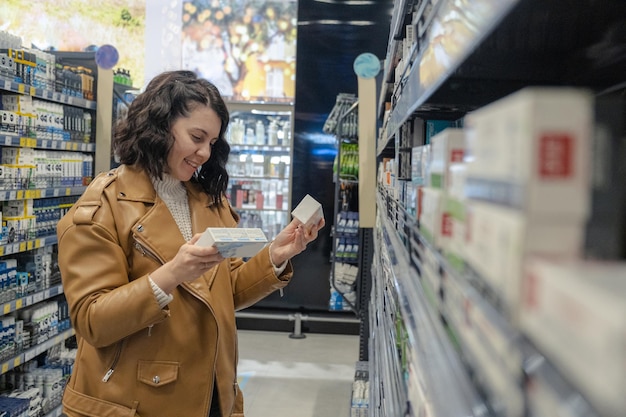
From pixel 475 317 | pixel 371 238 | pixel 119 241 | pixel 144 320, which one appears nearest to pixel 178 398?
pixel 144 320

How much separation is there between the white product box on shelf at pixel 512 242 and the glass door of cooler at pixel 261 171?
21.0 ft

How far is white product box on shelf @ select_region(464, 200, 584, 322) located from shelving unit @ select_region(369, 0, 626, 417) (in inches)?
0.7

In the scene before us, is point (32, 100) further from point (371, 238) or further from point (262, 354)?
point (262, 354)

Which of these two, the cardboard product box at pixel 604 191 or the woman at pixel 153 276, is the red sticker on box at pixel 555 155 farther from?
the woman at pixel 153 276

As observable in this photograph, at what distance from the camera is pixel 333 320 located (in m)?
6.52

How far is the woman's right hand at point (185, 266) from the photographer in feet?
5.56

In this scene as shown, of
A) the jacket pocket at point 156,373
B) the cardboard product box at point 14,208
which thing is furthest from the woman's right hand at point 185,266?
the cardboard product box at point 14,208

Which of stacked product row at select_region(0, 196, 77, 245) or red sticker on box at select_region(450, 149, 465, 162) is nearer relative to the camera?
red sticker on box at select_region(450, 149, 465, 162)

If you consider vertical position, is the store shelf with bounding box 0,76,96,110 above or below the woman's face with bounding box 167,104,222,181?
above

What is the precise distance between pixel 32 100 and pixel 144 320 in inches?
111

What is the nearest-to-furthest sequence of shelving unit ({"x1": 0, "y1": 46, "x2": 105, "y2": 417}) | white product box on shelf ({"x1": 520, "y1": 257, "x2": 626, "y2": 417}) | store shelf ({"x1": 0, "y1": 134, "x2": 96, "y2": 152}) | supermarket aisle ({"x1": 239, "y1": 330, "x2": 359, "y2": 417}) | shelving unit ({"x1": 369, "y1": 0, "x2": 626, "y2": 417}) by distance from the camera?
white product box on shelf ({"x1": 520, "y1": 257, "x2": 626, "y2": 417}) < shelving unit ({"x1": 369, "y1": 0, "x2": 626, "y2": 417}) < store shelf ({"x1": 0, "y1": 134, "x2": 96, "y2": 152}) < shelving unit ({"x1": 0, "y1": 46, "x2": 105, "y2": 417}) < supermarket aisle ({"x1": 239, "y1": 330, "x2": 359, "y2": 417})

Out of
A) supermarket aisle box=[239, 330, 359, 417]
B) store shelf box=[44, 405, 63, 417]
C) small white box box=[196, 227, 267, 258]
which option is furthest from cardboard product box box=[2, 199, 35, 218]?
small white box box=[196, 227, 267, 258]

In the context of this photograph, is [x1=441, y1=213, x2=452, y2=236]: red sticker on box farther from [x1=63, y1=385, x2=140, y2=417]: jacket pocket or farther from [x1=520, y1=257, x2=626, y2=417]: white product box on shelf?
[x1=63, y1=385, x2=140, y2=417]: jacket pocket

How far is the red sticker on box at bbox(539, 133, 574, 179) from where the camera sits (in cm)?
34
